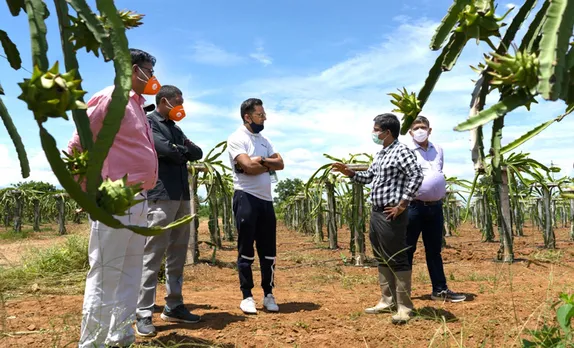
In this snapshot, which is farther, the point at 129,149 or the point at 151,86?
the point at 151,86

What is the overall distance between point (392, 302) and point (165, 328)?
5.52 feet

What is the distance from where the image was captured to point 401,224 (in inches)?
137

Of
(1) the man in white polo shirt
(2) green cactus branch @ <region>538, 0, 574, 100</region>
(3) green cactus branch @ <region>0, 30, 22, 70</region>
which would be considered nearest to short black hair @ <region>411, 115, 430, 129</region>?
(1) the man in white polo shirt

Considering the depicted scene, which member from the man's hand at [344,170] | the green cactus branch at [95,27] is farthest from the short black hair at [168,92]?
the green cactus branch at [95,27]

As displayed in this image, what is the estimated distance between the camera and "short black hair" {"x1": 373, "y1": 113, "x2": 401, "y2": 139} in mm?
3623

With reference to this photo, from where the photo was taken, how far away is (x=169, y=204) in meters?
3.43

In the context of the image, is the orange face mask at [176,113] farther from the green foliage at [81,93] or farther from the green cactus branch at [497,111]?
the green cactus branch at [497,111]

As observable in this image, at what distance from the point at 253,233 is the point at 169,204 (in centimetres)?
69

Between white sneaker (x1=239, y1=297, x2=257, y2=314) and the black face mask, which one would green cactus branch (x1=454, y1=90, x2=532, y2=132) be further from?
white sneaker (x1=239, y1=297, x2=257, y2=314)

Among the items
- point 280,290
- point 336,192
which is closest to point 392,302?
point 280,290

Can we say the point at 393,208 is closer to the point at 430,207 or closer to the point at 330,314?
the point at 430,207

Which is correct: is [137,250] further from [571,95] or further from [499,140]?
[571,95]

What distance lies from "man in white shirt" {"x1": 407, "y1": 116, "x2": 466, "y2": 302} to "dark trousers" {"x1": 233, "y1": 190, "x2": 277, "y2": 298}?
4.03 feet

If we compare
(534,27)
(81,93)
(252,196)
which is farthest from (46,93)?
(252,196)
